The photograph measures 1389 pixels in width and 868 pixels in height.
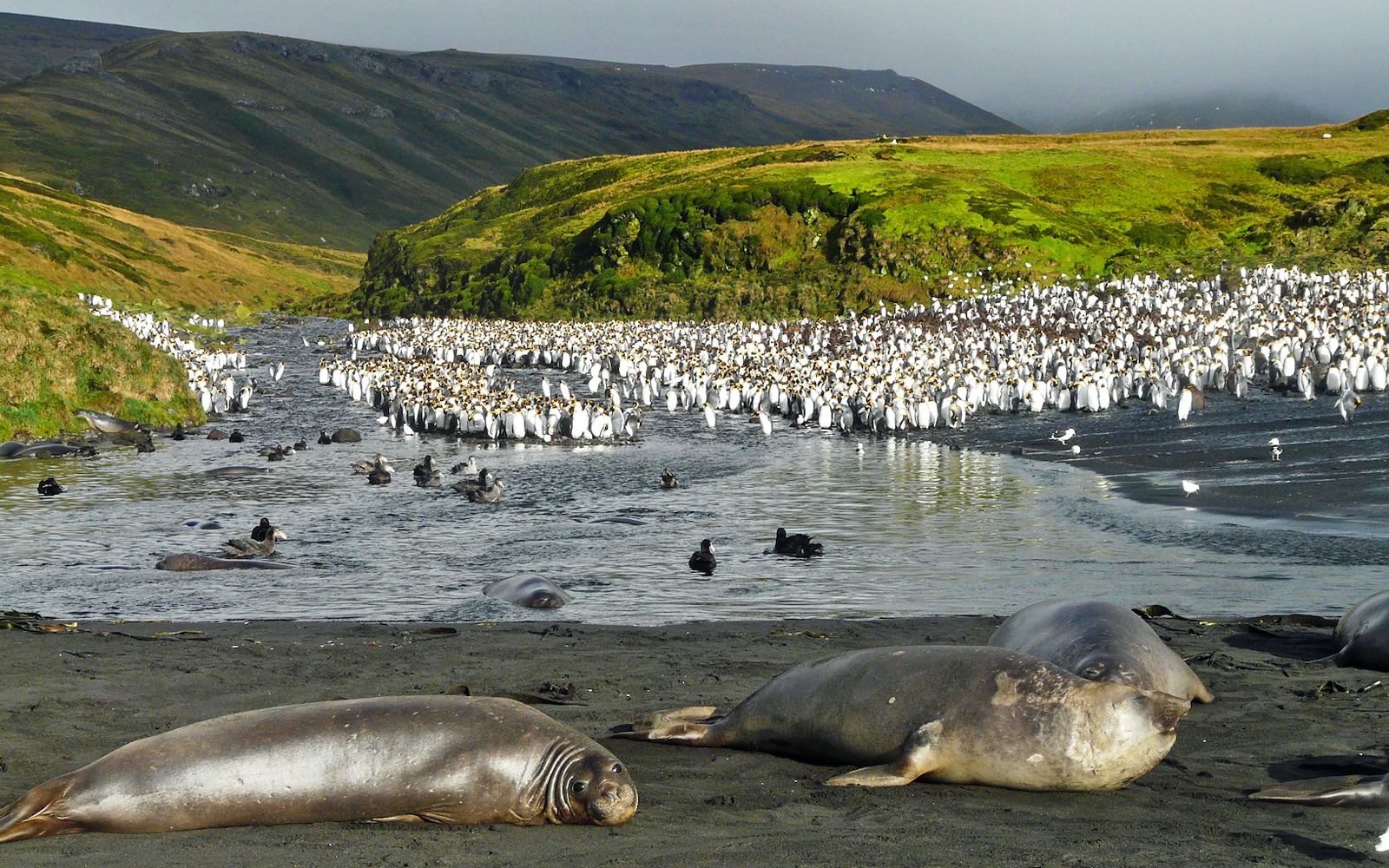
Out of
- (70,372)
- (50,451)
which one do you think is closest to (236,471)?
(50,451)

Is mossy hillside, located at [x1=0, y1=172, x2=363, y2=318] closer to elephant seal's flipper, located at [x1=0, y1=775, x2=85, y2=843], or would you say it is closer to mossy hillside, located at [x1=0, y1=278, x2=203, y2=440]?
mossy hillside, located at [x1=0, y1=278, x2=203, y2=440]

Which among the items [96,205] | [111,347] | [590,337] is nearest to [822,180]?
[590,337]

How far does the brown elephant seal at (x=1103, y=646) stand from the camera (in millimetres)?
7410

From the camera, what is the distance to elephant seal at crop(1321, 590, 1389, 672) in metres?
9.03

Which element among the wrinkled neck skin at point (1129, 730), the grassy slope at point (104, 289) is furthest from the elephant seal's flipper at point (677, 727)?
the grassy slope at point (104, 289)

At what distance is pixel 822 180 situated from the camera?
3086 inches

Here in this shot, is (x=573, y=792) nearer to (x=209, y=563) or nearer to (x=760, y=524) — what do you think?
(x=209, y=563)

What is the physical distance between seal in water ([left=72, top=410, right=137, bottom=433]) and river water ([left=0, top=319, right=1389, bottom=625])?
1.89 meters

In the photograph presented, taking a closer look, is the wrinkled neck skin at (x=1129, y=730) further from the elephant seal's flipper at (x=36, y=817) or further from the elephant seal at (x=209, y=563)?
the elephant seal at (x=209, y=563)

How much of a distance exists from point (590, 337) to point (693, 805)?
52207 mm

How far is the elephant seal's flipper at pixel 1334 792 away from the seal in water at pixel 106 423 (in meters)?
30.6

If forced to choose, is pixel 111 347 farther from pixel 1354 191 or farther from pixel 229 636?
pixel 1354 191

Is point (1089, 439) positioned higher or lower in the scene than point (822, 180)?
lower

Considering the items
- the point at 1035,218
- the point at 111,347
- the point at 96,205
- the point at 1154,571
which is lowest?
the point at 1154,571
